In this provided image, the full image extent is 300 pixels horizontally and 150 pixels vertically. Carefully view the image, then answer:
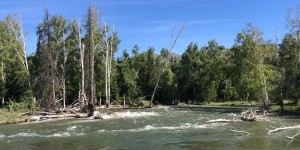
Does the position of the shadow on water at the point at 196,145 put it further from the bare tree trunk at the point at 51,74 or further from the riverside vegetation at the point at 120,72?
the bare tree trunk at the point at 51,74

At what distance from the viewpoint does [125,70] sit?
231 feet

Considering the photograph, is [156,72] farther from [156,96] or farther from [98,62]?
[98,62]

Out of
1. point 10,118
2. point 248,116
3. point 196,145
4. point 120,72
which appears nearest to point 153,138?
point 196,145

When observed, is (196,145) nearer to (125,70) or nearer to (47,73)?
(47,73)

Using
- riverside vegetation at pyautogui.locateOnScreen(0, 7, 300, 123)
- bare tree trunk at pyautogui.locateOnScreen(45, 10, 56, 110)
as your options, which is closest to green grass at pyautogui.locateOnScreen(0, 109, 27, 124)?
riverside vegetation at pyautogui.locateOnScreen(0, 7, 300, 123)

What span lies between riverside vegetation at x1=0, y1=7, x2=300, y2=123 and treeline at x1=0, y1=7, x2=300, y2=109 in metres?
0.12

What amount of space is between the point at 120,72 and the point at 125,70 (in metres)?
0.91

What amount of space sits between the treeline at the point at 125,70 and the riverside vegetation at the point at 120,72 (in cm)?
12

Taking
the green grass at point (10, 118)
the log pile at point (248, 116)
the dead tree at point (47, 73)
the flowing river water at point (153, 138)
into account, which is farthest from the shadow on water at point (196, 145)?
the dead tree at point (47, 73)

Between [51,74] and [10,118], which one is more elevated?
[51,74]

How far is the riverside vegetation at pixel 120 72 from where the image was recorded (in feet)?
149

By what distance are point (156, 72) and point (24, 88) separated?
1187 inches

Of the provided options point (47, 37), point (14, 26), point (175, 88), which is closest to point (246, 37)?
point (175, 88)

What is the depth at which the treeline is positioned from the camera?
47781mm
